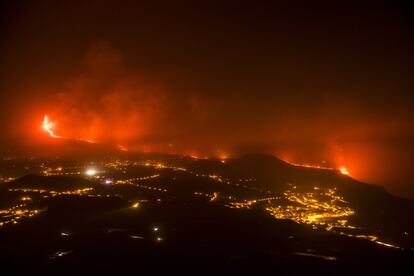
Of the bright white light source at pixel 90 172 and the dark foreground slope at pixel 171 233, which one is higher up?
the bright white light source at pixel 90 172

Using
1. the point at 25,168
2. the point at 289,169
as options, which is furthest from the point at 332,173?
the point at 25,168

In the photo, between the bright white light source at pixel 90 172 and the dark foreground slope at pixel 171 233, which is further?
the bright white light source at pixel 90 172

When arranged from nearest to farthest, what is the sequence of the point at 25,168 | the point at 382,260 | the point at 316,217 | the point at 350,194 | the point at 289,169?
1. the point at 382,260
2. the point at 316,217
3. the point at 350,194
4. the point at 25,168
5. the point at 289,169

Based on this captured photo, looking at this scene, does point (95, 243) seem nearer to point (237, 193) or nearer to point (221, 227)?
point (221, 227)

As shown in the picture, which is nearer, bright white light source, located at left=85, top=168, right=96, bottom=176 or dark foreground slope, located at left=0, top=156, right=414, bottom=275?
dark foreground slope, located at left=0, top=156, right=414, bottom=275

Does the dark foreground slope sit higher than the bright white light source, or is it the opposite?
the bright white light source

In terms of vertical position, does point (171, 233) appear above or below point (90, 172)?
below

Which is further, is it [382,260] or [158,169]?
[158,169]

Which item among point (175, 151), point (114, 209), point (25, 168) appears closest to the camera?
point (114, 209)

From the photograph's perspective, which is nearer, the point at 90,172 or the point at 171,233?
the point at 171,233

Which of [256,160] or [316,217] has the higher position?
[256,160]
